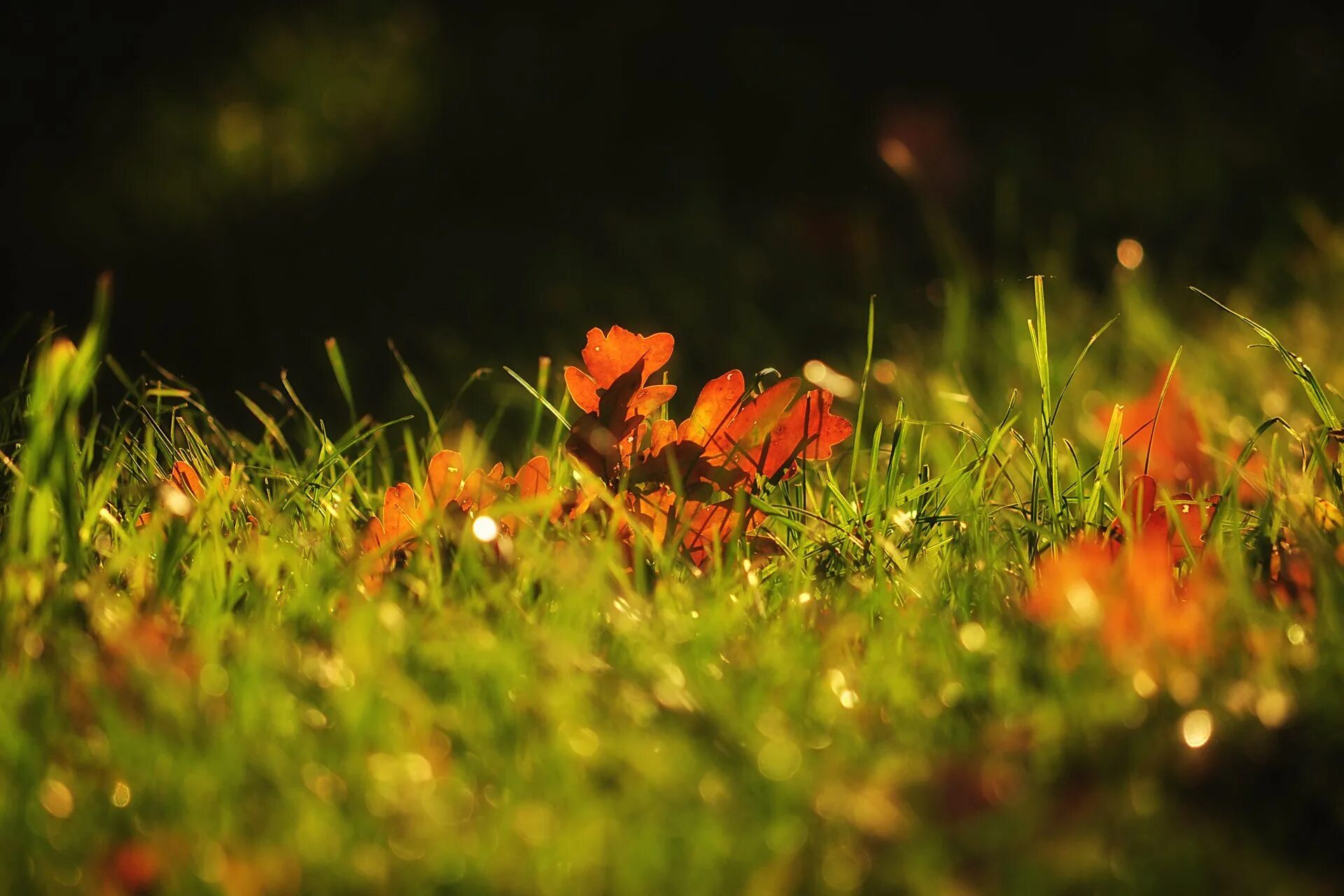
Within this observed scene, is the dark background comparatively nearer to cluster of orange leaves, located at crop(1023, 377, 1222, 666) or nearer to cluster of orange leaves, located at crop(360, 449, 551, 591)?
cluster of orange leaves, located at crop(360, 449, 551, 591)

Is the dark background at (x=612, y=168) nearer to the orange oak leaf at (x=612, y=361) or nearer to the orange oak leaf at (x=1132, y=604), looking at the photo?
the orange oak leaf at (x=612, y=361)

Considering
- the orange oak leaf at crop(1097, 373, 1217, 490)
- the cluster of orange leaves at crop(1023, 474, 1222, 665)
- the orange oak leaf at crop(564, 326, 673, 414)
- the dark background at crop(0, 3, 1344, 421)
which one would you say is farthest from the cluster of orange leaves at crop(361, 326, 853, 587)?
the dark background at crop(0, 3, 1344, 421)

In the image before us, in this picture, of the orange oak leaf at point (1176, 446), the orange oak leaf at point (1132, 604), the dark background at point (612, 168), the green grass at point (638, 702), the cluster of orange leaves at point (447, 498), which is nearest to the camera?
the green grass at point (638, 702)

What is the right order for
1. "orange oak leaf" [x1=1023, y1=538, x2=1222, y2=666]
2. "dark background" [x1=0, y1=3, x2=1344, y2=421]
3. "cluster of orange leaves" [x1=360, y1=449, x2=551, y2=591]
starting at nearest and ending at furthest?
"orange oak leaf" [x1=1023, y1=538, x2=1222, y2=666], "cluster of orange leaves" [x1=360, y1=449, x2=551, y2=591], "dark background" [x1=0, y1=3, x2=1344, y2=421]

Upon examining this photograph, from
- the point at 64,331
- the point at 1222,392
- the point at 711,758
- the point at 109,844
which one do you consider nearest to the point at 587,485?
the point at 711,758

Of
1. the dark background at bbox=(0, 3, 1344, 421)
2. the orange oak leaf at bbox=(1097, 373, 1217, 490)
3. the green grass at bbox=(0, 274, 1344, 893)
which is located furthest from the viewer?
the dark background at bbox=(0, 3, 1344, 421)

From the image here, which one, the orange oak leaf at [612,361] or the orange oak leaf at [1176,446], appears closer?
the orange oak leaf at [612,361]

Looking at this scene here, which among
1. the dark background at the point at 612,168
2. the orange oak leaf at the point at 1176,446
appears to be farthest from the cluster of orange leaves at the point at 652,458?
the dark background at the point at 612,168

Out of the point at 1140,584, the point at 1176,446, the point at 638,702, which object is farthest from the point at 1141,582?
the point at 1176,446
